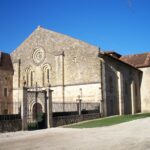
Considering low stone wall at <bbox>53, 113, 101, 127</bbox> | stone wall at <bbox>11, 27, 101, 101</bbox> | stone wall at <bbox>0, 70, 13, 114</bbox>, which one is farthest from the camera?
stone wall at <bbox>0, 70, 13, 114</bbox>

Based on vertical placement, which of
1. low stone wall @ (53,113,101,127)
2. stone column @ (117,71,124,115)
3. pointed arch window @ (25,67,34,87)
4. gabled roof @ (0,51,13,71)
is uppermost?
gabled roof @ (0,51,13,71)

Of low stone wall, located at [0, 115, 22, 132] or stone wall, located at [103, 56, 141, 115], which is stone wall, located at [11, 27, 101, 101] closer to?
stone wall, located at [103, 56, 141, 115]

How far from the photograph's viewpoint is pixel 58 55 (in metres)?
35.6

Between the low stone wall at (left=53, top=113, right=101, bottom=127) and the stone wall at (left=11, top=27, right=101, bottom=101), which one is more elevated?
the stone wall at (left=11, top=27, right=101, bottom=101)

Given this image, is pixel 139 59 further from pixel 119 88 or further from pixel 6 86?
pixel 6 86

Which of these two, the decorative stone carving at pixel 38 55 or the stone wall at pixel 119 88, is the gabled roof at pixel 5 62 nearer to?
the decorative stone carving at pixel 38 55

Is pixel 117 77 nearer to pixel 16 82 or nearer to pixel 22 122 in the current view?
pixel 16 82

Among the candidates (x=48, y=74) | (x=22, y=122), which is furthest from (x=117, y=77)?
(x=22, y=122)

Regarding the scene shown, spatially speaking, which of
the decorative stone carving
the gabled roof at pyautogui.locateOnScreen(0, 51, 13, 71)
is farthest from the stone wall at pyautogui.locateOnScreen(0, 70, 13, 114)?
the decorative stone carving

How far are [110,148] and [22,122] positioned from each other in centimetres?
1117

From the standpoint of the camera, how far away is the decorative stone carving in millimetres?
37344

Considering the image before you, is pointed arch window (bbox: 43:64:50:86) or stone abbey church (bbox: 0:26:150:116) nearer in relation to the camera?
stone abbey church (bbox: 0:26:150:116)

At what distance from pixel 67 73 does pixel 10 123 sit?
15.2 meters

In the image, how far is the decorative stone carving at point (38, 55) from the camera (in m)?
37.3
